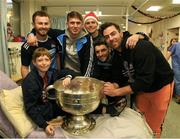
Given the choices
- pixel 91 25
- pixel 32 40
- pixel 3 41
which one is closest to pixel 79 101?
pixel 32 40

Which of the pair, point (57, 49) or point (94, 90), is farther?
point (57, 49)

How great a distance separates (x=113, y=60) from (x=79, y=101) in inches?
26.3

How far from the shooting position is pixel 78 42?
1.84 meters

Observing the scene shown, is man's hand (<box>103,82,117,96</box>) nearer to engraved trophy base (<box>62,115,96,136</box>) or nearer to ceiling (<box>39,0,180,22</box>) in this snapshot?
engraved trophy base (<box>62,115,96,136</box>)

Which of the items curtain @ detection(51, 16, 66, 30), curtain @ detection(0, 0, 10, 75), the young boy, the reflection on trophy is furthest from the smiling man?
curtain @ detection(51, 16, 66, 30)

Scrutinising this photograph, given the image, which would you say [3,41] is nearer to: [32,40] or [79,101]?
[32,40]

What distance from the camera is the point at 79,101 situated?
1151 mm

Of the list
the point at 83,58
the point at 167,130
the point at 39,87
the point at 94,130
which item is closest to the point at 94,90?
the point at 94,130

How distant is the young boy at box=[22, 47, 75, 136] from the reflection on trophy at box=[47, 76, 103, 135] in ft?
0.29

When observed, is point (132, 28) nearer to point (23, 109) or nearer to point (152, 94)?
point (152, 94)

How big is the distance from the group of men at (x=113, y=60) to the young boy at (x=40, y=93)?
0.49 feet

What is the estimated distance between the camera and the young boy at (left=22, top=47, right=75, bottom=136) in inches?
50.5

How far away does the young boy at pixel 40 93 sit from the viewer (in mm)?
1282

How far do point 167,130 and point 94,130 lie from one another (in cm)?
174
